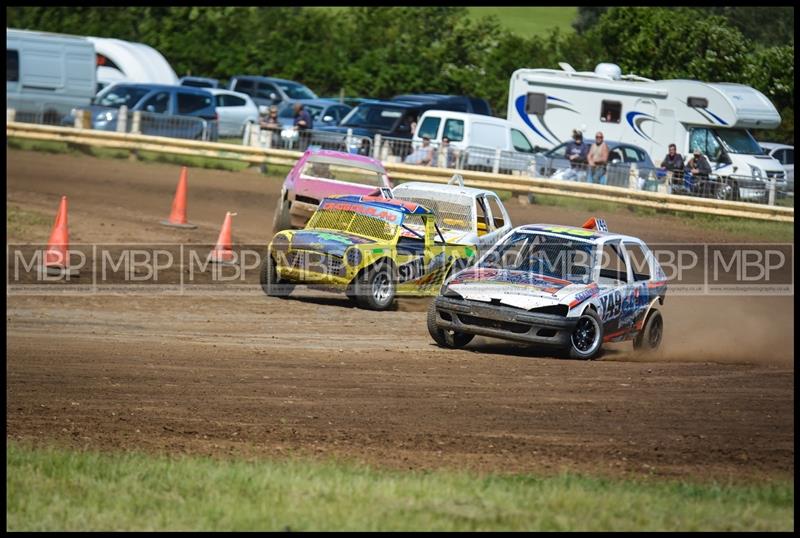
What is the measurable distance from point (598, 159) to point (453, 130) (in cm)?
373

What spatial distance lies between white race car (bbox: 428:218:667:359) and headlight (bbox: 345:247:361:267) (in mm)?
2057

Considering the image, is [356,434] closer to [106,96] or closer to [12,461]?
[12,461]

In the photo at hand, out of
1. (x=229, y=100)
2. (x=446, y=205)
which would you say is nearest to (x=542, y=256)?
(x=446, y=205)

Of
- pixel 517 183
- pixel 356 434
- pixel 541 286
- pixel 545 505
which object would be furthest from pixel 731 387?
pixel 517 183

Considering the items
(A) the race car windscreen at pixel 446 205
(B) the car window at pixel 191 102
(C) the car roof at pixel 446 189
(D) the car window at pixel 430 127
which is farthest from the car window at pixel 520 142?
(A) the race car windscreen at pixel 446 205

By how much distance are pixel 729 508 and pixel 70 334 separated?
8.17 meters

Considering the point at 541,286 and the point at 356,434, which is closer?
the point at 356,434

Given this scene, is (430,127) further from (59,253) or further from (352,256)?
(352,256)

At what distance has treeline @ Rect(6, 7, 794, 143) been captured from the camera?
41.4 meters

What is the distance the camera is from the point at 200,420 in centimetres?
911

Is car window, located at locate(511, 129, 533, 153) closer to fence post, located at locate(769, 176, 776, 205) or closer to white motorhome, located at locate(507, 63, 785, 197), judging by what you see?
white motorhome, located at locate(507, 63, 785, 197)

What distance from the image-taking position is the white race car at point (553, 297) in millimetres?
12266

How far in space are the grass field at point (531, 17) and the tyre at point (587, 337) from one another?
68.4 metres

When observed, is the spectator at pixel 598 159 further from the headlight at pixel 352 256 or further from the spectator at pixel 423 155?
the headlight at pixel 352 256
